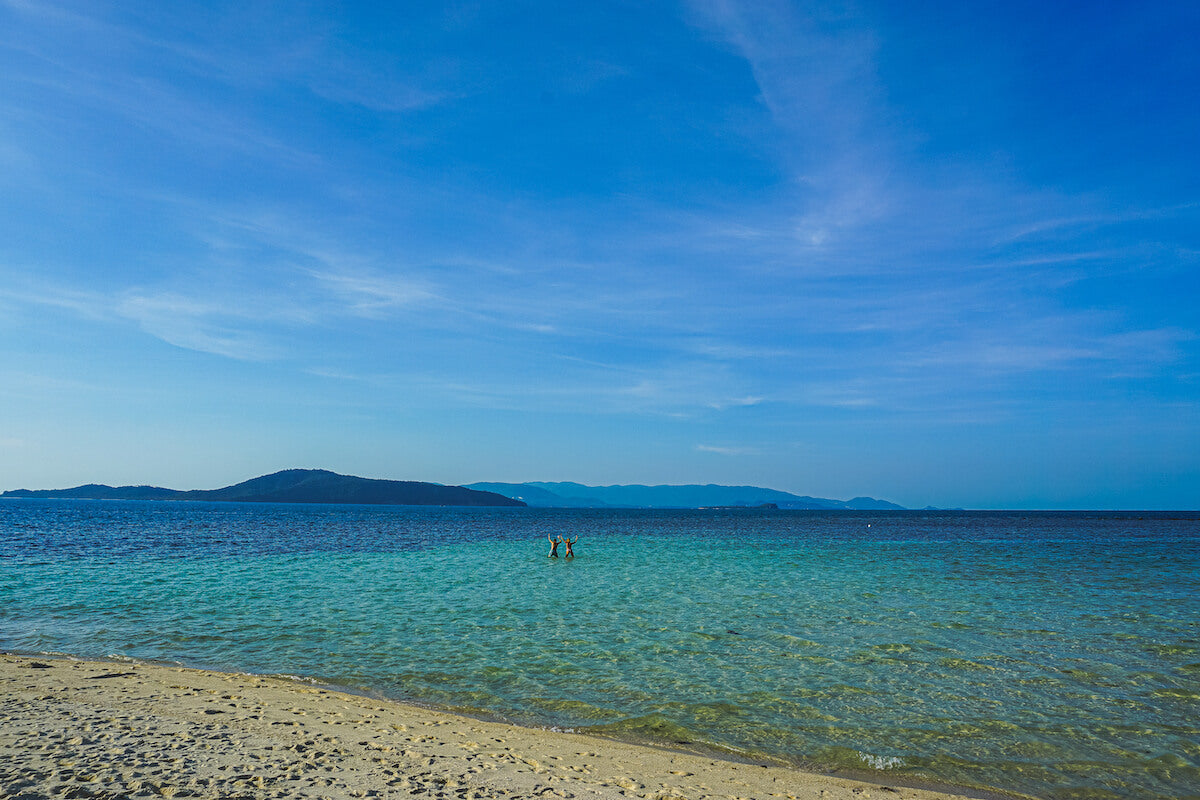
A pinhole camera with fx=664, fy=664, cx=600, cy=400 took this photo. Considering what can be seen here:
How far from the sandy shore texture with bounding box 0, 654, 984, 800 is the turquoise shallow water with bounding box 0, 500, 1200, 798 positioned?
3.96 feet

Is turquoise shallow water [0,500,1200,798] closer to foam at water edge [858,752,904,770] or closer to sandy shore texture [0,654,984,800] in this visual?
foam at water edge [858,752,904,770]

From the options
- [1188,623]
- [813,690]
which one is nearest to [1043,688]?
[813,690]

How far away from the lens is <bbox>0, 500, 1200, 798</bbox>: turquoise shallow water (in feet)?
32.1

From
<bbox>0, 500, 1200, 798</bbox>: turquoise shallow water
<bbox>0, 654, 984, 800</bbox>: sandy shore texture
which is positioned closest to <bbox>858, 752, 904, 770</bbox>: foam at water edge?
<bbox>0, 500, 1200, 798</bbox>: turquoise shallow water

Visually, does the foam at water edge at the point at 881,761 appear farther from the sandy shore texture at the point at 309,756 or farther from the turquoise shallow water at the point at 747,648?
the sandy shore texture at the point at 309,756

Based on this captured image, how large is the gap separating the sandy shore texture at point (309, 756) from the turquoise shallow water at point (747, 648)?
1.21 meters

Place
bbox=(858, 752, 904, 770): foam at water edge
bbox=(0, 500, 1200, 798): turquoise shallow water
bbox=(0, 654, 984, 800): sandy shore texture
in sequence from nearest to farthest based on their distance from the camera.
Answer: bbox=(0, 654, 984, 800): sandy shore texture
bbox=(858, 752, 904, 770): foam at water edge
bbox=(0, 500, 1200, 798): turquoise shallow water

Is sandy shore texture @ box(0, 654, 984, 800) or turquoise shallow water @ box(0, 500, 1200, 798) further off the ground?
sandy shore texture @ box(0, 654, 984, 800)

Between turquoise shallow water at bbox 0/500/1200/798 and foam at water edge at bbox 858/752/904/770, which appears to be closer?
foam at water edge at bbox 858/752/904/770

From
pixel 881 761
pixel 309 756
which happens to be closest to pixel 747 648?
pixel 881 761

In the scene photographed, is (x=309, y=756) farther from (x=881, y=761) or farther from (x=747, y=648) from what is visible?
(x=747, y=648)

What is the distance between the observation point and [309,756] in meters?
7.78

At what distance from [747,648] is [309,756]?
33.2 ft

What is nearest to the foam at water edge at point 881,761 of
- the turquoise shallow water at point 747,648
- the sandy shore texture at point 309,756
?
the turquoise shallow water at point 747,648
